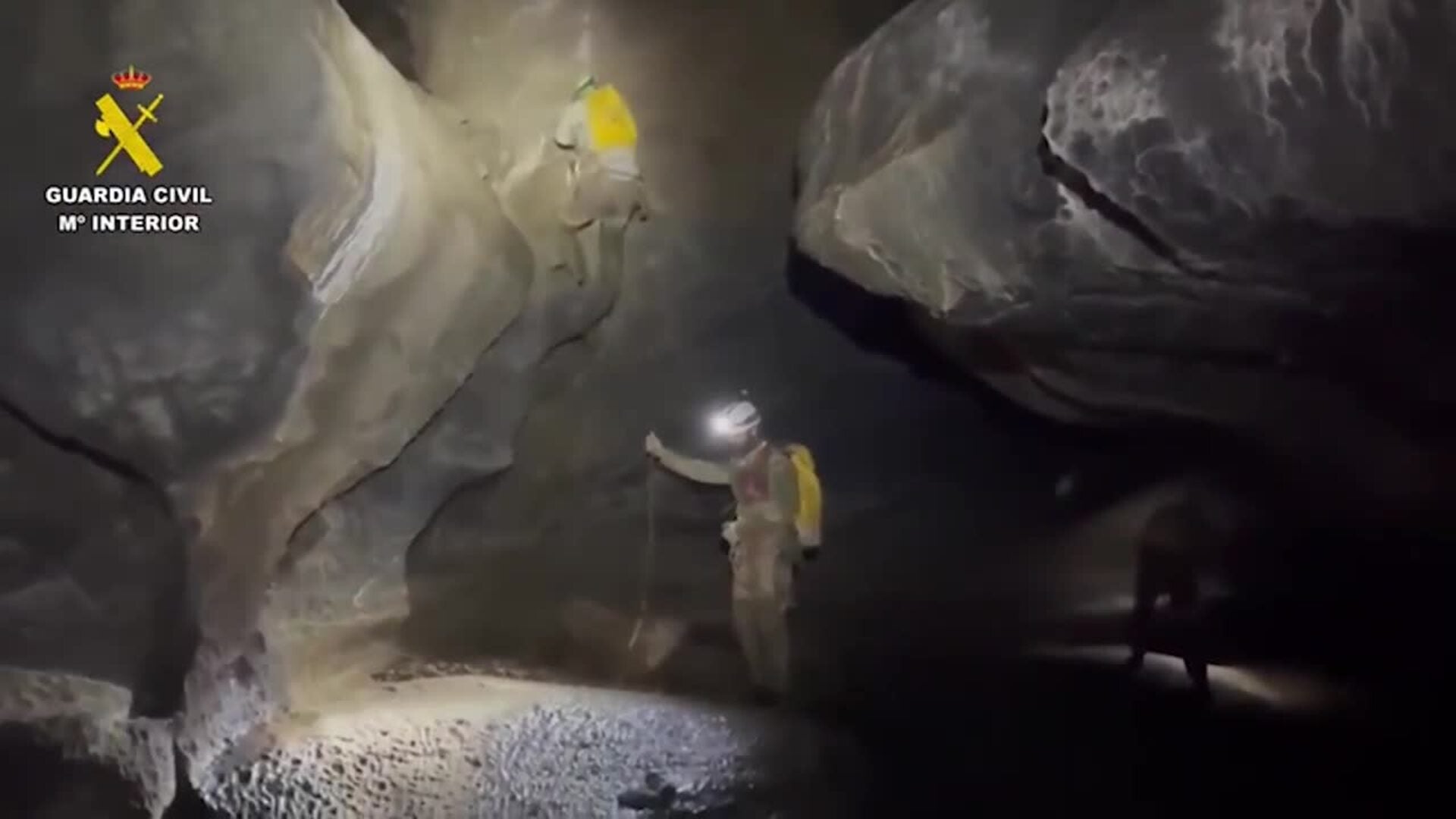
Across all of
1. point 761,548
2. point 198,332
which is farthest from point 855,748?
point 198,332

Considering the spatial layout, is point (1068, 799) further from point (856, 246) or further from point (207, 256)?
point (207, 256)

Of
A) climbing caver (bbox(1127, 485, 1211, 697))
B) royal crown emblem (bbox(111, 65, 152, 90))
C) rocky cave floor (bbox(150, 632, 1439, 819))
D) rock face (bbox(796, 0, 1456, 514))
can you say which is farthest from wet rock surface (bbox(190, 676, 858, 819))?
royal crown emblem (bbox(111, 65, 152, 90))

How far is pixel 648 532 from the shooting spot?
1.41 meters

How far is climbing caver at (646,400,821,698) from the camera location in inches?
55.0

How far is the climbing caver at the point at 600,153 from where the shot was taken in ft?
4.67

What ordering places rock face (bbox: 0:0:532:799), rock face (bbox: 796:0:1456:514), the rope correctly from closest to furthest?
rock face (bbox: 796:0:1456:514)
rock face (bbox: 0:0:532:799)
the rope

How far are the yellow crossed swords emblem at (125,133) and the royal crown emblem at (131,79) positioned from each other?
0.01 m

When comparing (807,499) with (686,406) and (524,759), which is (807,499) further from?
(524,759)

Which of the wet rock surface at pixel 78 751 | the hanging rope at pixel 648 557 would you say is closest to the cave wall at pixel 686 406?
the hanging rope at pixel 648 557

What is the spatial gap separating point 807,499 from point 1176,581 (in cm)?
36

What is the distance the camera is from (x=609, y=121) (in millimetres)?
1425

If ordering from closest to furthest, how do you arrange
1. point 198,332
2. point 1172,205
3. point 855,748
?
1. point 1172,205
2. point 198,332
3. point 855,748

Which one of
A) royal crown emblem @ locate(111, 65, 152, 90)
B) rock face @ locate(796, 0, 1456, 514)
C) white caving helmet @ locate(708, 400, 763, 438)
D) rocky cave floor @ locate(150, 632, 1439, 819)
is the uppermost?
royal crown emblem @ locate(111, 65, 152, 90)

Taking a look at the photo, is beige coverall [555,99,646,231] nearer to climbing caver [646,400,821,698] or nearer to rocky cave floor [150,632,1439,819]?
climbing caver [646,400,821,698]
